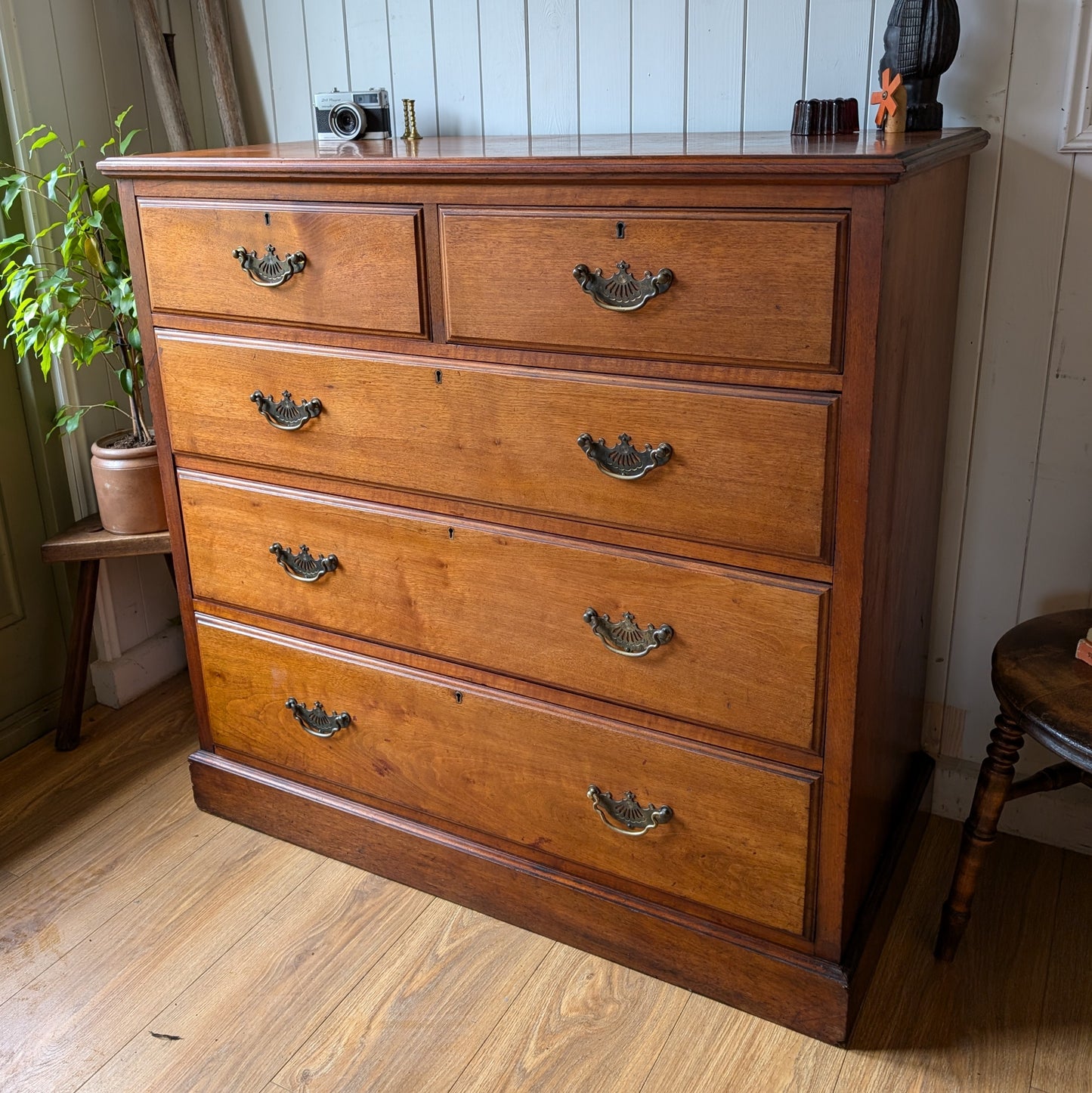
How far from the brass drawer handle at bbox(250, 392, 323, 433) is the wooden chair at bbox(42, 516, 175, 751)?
514mm

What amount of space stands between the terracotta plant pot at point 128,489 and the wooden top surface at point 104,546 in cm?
2

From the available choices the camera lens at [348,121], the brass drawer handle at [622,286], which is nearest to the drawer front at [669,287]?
the brass drawer handle at [622,286]

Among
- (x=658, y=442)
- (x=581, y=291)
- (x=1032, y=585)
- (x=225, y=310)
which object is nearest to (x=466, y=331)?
(x=581, y=291)

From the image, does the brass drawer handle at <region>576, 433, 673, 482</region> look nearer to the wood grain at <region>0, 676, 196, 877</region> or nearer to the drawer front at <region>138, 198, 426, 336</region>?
the drawer front at <region>138, 198, 426, 336</region>

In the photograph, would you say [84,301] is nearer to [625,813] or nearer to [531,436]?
[531,436]

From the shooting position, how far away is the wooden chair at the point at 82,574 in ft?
6.56

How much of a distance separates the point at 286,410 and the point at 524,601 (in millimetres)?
447

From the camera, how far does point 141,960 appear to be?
166 cm

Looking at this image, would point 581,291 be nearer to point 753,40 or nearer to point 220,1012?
point 753,40

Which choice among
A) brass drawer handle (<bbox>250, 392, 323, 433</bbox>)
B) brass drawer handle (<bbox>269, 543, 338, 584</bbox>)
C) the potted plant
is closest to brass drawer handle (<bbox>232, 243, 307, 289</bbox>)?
brass drawer handle (<bbox>250, 392, 323, 433</bbox>)

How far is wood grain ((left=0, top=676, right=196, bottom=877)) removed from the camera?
194 cm

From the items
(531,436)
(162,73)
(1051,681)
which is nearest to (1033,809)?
(1051,681)

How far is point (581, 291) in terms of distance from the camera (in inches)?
51.2

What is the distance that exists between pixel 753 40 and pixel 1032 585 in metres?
0.92
